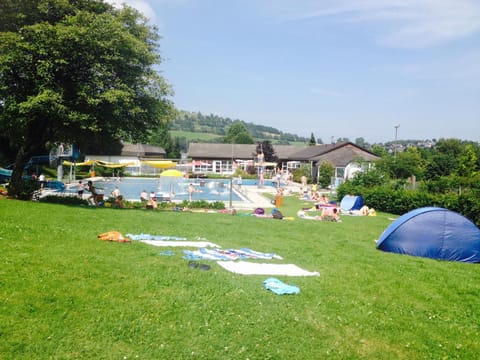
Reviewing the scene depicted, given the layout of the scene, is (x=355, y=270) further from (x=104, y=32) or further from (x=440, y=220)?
(x=104, y=32)

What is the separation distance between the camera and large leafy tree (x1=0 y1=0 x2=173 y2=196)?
46.0 ft

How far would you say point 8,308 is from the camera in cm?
466

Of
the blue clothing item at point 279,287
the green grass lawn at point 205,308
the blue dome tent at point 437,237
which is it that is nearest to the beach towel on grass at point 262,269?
the green grass lawn at point 205,308

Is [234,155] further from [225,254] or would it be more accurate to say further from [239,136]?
[225,254]

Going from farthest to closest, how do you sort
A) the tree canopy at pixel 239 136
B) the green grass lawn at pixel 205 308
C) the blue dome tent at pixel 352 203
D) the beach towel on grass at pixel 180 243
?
the tree canopy at pixel 239 136 < the blue dome tent at pixel 352 203 < the beach towel on grass at pixel 180 243 < the green grass lawn at pixel 205 308

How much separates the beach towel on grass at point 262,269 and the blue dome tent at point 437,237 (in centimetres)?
455

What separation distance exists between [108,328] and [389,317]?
158 inches

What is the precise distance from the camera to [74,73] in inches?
622

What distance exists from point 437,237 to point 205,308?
809cm

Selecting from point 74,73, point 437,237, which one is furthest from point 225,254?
point 74,73

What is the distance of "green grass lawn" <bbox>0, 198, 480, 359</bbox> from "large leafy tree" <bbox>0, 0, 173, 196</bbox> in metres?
7.64

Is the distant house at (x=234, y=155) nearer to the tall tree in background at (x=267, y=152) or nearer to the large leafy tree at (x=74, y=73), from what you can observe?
the tall tree in background at (x=267, y=152)

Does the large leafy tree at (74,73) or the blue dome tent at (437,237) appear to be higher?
the large leafy tree at (74,73)

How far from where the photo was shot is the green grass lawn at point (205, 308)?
175 inches
